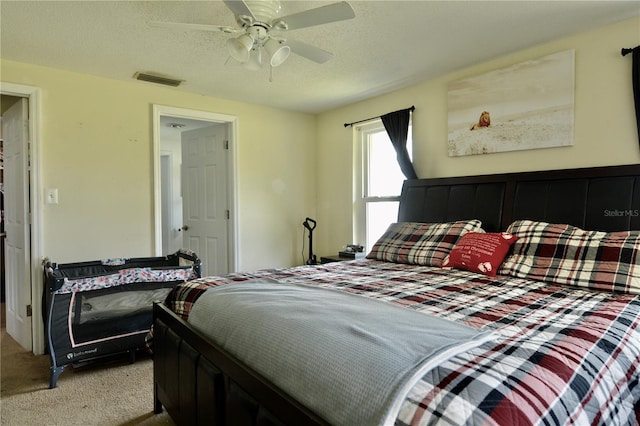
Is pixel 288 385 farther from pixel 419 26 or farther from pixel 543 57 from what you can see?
pixel 543 57

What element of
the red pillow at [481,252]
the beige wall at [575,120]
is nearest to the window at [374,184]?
the beige wall at [575,120]

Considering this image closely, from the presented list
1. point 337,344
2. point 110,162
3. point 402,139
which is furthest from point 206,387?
point 402,139

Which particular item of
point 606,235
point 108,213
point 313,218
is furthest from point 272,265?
point 606,235

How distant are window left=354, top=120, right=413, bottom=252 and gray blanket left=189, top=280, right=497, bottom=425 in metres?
2.36

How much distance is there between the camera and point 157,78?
3.28m

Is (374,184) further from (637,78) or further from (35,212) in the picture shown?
(35,212)

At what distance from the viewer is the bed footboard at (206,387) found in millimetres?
1152

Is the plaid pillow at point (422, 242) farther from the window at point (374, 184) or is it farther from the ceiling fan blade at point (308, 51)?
the ceiling fan blade at point (308, 51)

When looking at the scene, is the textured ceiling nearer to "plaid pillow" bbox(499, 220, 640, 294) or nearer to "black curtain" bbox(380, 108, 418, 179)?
"black curtain" bbox(380, 108, 418, 179)

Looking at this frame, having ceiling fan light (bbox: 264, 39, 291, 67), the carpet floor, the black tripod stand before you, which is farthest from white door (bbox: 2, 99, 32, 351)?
the black tripod stand

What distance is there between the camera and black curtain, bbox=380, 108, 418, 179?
3.50 meters

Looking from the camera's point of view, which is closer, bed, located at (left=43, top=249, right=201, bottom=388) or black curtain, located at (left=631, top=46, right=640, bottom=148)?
black curtain, located at (left=631, top=46, right=640, bottom=148)

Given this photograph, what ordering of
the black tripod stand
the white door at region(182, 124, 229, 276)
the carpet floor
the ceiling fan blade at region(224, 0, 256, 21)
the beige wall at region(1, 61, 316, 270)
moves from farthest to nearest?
the black tripod stand < the white door at region(182, 124, 229, 276) < the beige wall at region(1, 61, 316, 270) < the carpet floor < the ceiling fan blade at region(224, 0, 256, 21)

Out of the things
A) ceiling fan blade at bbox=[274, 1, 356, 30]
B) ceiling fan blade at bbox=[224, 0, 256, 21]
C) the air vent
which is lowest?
ceiling fan blade at bbox=[274, 1, 356, 30]
